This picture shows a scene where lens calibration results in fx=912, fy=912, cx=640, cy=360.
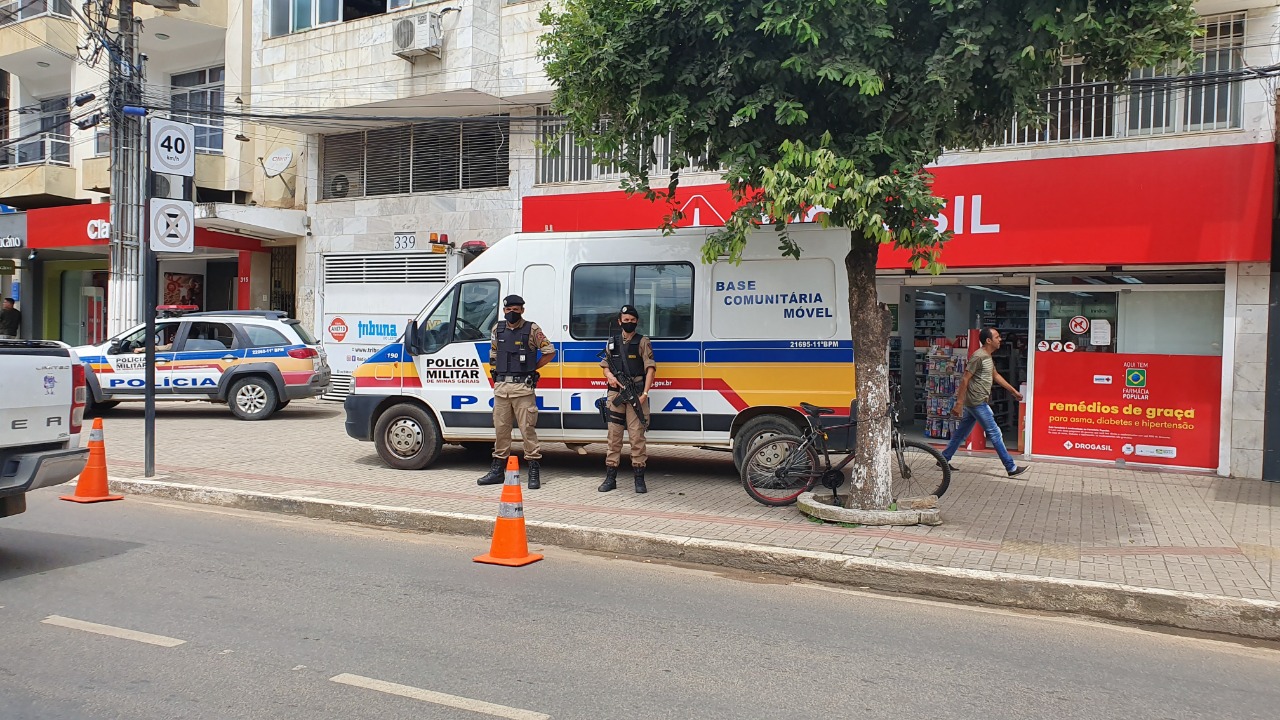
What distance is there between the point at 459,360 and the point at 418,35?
317 inches

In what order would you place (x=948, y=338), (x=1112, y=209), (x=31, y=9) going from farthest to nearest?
(x=31, y=9)
(x=948, y=338)
(x=1112, y=209)

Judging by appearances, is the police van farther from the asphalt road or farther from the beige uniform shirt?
the asphalt road

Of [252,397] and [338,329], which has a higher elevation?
[338,329]

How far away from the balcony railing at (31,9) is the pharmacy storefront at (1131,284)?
839 inches

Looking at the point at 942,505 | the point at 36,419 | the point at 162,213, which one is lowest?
the point at 942,505

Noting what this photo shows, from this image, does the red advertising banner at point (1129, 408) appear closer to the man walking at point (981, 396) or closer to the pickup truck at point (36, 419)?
the man walking at point (981, 396)

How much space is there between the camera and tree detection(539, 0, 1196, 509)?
6.55 m

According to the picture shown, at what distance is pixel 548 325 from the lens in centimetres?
987

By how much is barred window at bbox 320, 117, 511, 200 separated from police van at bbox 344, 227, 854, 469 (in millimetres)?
6803

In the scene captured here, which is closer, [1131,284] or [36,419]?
[36,419]

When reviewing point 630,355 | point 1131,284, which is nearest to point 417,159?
point 630,355

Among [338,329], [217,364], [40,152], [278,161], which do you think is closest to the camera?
[217,364]

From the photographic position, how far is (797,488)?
8578mm

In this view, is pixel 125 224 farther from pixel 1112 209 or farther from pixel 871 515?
pixel 1112 209
